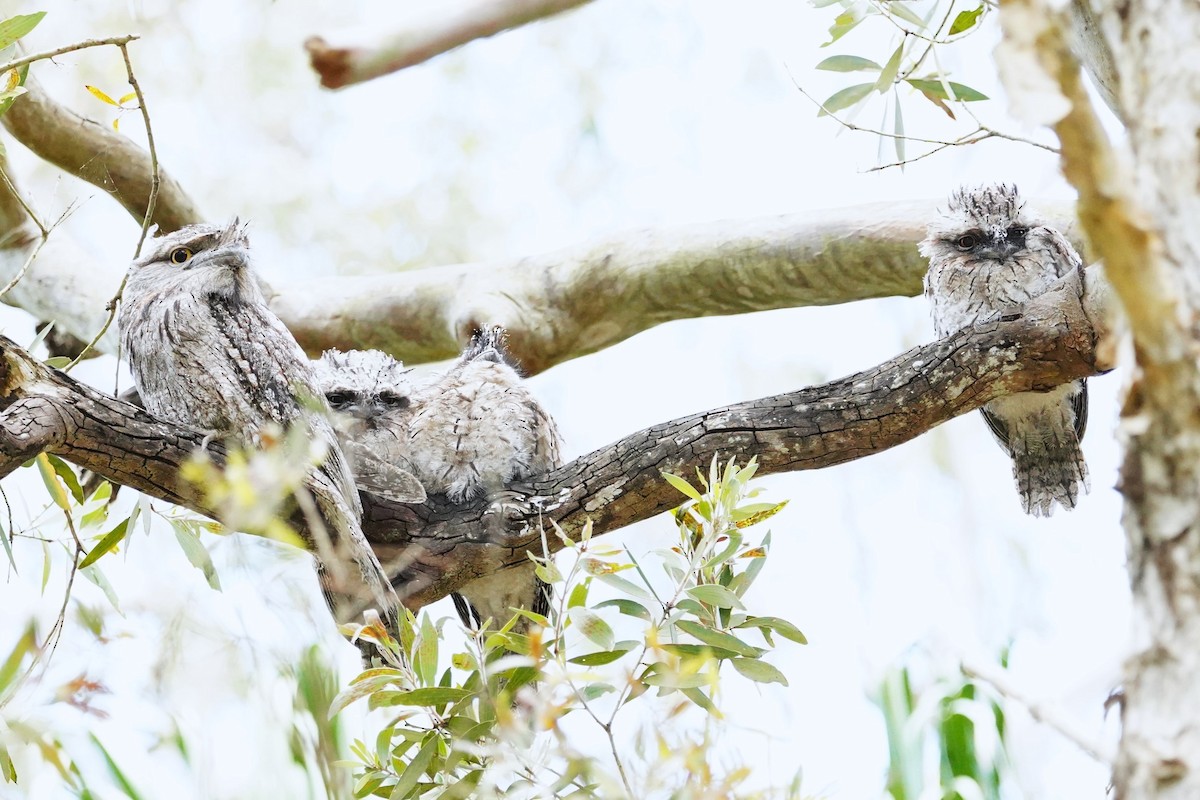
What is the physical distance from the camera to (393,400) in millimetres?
3385

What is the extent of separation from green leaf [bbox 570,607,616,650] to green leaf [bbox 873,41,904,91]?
56.3 inches

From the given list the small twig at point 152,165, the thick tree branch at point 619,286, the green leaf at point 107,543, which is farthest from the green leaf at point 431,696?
the thick tree branch at point 619,286

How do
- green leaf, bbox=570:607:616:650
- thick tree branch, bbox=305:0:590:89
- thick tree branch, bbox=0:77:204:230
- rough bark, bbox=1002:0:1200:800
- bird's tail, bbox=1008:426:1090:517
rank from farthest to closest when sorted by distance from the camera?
1. thick tree branch, bbox=0:77:204:230
2. bird's tail, bbox=1008:426:1090:517
3. green leaf, bbox=570:607:616:650
4. thick tree branch, bbox=305:0:590:89
5. rough bark, bbox=1002:0:1200:800

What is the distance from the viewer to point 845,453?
102 inches

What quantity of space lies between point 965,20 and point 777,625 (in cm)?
146

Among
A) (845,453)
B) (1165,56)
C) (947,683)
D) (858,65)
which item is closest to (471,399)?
(845,453)

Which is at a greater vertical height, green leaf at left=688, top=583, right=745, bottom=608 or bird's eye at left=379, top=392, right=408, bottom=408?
bird's eye at left=379, top=392, right=408, bottom=408

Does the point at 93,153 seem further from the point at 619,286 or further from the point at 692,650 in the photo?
the point at 692,650

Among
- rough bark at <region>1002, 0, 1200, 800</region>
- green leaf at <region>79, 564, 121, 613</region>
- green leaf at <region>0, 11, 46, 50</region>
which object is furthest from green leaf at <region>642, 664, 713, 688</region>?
green leaf at <region>0, 11, 46, 50</region>

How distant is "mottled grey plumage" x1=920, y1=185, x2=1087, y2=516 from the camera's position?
3055 mm

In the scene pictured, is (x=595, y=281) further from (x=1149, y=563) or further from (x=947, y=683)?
(x=1149, y=563)

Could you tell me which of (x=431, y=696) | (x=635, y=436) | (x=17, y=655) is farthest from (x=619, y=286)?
(x=17, y=655)

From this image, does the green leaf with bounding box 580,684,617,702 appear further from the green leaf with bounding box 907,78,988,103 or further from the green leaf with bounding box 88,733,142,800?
the green leaf with bounding box 907,78,988,103

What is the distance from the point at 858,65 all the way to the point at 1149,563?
2.04 metres
